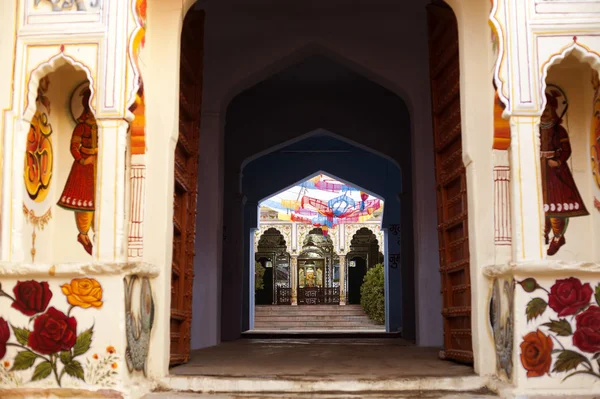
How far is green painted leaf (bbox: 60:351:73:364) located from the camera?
4.46 m

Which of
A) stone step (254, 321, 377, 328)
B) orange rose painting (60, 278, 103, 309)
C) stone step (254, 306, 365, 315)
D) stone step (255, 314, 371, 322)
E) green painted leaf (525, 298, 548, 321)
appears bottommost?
stone step (254, 321, 377, 328)

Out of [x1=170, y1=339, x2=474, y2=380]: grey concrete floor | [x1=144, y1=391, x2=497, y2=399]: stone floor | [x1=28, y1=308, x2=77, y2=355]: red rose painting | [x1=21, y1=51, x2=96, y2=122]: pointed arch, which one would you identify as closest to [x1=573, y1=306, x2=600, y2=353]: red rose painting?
[x1=144, y1=391, x2=497, y2=399]: stone floor

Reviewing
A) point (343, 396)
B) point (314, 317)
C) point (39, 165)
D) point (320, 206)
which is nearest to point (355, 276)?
point (320, 206)

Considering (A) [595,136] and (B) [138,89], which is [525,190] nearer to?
(A) [595,136]

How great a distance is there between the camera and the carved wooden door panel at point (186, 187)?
604cm

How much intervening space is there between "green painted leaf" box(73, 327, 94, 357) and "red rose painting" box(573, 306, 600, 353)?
293cm

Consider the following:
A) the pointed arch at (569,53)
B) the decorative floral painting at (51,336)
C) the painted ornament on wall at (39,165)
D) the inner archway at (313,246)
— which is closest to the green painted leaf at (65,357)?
the decorative floral painting at (51,336)

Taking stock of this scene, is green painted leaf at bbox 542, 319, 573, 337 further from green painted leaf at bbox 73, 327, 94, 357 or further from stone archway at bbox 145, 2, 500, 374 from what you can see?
green painted leaf at bbox 73, 327, 94, 357

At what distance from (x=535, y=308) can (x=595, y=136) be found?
173 centimetres

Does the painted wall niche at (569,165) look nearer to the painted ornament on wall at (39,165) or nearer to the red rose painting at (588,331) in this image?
the red rose painting at (588,331)

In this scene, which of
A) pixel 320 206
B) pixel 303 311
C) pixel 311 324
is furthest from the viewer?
pixel 320 206

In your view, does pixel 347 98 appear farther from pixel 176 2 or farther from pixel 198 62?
pixel 176 2

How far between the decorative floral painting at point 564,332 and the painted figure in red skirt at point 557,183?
3.99 ft

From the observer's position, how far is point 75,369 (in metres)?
4.45
